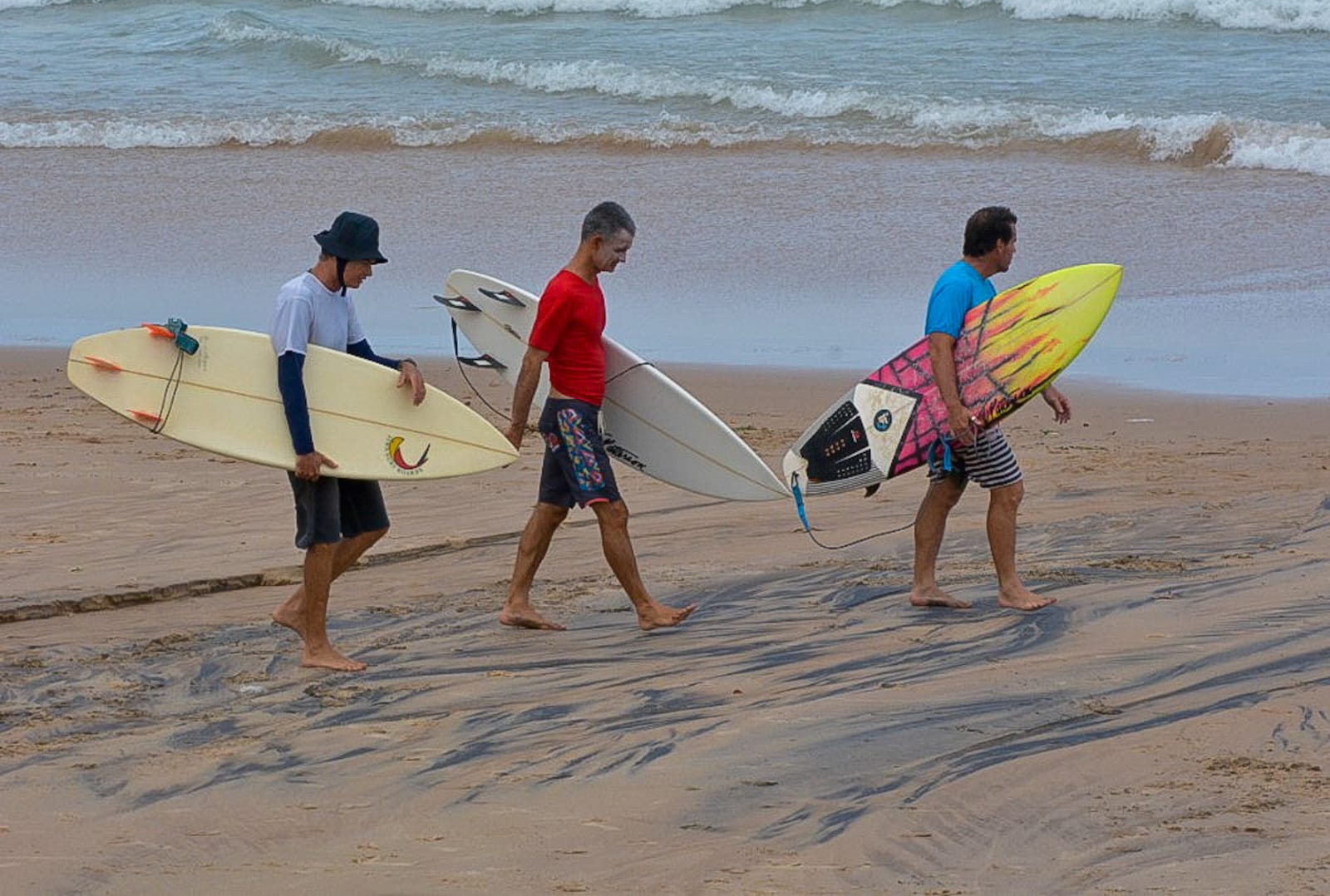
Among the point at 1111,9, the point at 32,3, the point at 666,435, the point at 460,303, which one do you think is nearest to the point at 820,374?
the point at 460,303

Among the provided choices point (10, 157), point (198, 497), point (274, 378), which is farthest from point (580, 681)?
point (10, 157)

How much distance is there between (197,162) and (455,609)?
50.0ft

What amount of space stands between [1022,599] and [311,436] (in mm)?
2563

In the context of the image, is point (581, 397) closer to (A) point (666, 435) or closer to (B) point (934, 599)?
(A) point (666, 435)

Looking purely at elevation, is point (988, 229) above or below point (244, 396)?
above

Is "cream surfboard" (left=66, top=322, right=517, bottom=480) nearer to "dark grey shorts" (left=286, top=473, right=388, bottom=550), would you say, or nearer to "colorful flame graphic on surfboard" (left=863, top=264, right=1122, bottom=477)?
"dark grey shorts" (left=286, top=473, right=388, bottom=550)

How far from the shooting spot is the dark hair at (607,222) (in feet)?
19.3

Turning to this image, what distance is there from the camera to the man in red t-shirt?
19.4 feet

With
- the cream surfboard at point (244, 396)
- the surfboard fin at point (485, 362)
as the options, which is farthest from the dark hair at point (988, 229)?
the surfboard fin at point (485, 362)

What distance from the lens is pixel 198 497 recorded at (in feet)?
28.3

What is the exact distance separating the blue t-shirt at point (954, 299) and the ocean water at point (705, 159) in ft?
16.3

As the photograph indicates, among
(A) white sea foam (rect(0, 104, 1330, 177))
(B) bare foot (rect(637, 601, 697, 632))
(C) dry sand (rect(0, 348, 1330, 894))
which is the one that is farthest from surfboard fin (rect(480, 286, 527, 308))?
(A) white sea foam (rect(0, 104, 1330, 177))

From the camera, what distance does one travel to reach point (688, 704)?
5246mm

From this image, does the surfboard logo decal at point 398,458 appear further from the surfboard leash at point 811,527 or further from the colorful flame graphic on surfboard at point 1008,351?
the colorful flame graphic on surfboard at point 1008,351
